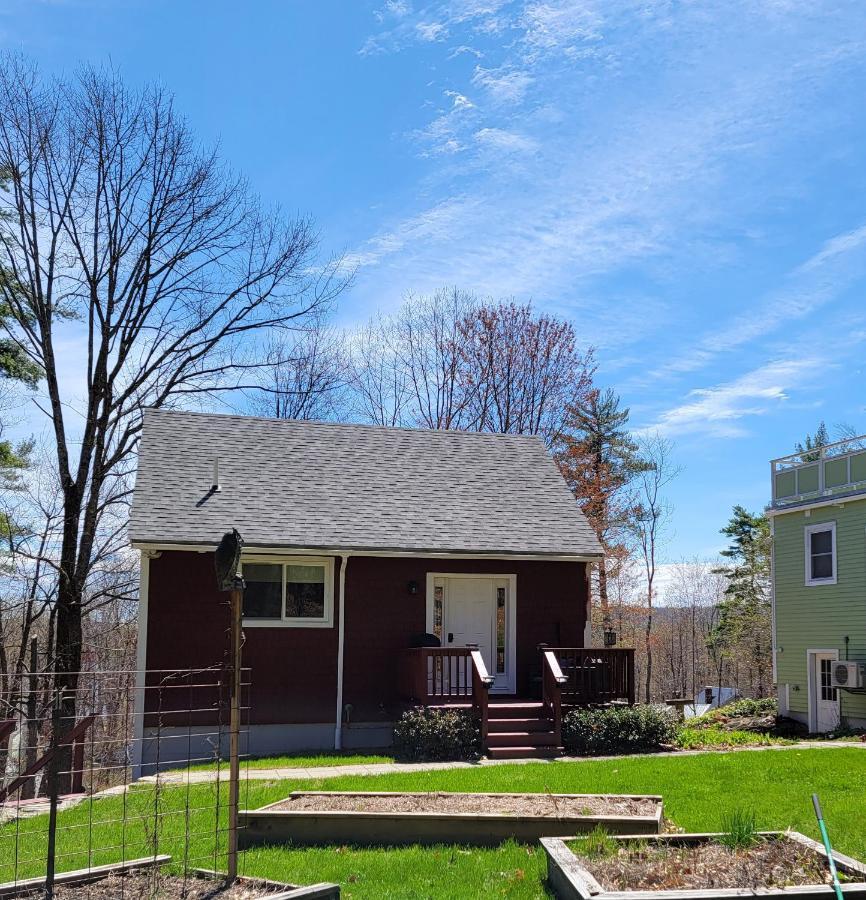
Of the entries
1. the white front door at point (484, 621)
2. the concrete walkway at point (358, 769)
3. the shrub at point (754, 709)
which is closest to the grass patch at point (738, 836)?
the concrete walkway at point (358, 769)

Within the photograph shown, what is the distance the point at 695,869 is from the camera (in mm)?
5996

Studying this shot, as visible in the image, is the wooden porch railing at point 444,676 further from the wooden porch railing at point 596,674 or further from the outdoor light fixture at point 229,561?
the outdoor light fixture at point 229,561

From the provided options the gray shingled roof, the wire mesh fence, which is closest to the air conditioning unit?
the gray shingled roof

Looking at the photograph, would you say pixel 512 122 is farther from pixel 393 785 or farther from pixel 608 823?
pixel 608 823

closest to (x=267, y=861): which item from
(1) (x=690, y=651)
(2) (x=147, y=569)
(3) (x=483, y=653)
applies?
(2) (x=147, y=569)

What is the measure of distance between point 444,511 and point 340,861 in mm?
10016

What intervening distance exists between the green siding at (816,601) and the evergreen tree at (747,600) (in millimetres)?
13420

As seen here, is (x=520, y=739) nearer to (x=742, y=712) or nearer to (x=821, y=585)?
(x=821, y=585)

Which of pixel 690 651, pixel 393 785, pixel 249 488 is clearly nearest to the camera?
pixel 393 785

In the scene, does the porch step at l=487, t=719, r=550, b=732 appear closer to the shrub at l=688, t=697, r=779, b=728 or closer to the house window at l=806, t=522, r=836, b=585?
the shrub at l=688, t=697, r=779, b=728

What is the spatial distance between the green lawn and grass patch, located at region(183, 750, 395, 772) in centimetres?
189

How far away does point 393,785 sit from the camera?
10844 millimetres

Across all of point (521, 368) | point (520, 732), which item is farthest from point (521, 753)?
point (521, 368)

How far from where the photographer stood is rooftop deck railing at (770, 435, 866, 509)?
69.7 ft
